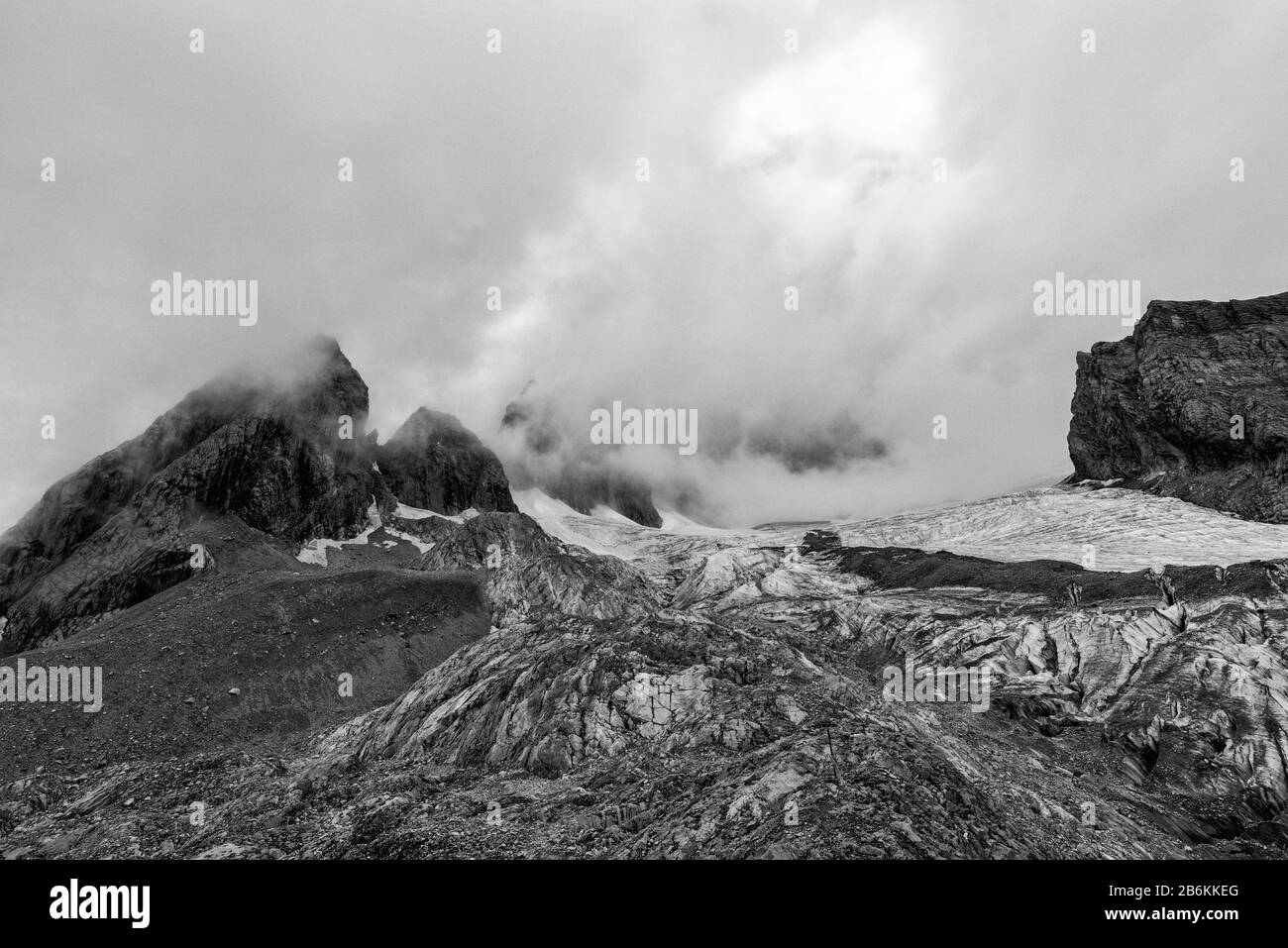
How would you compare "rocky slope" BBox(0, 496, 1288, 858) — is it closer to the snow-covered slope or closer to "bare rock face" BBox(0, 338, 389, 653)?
the snow-covered slope

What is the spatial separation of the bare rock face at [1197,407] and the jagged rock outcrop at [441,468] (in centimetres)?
14984

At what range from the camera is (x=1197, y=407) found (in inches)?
4695

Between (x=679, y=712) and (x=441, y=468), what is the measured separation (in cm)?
16532

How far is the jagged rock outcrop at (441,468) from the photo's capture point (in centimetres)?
17788

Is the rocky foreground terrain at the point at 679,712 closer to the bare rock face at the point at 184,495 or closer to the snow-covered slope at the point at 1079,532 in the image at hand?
the snow-covered slope at the point at 1079,532

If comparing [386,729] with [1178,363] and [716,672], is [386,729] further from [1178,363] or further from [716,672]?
[1178,363]

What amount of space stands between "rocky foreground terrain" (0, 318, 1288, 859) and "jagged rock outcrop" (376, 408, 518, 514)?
257ft

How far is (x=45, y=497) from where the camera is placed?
421 feet

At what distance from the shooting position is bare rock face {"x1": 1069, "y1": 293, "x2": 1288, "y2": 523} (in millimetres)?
107938

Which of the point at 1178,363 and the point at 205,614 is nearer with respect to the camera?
the point at 205,614

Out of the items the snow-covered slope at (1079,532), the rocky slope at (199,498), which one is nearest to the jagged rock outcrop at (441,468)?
the rocky slope at (199,498)

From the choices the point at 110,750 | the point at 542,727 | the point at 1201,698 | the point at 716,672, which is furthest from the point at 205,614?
the point at 1201,698

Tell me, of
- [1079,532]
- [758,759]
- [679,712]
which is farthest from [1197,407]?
[758,759]

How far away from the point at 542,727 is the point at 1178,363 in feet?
493
